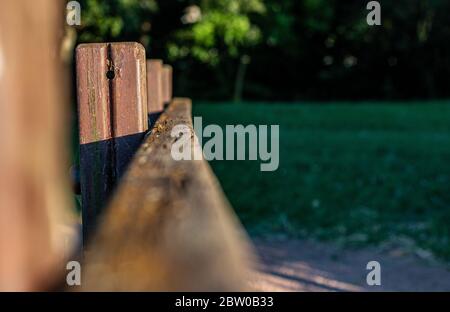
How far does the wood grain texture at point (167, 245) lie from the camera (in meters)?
0.80

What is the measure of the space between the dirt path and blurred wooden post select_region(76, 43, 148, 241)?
347cm

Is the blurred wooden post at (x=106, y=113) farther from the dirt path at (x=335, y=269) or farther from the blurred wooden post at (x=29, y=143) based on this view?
the dirt path at (x=335, y=269)

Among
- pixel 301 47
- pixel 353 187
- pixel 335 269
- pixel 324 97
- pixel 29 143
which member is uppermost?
pixel 301 47

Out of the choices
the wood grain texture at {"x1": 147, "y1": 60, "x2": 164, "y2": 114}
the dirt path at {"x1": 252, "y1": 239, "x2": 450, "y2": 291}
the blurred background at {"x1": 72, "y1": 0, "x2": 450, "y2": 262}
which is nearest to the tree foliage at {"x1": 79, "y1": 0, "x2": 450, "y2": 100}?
the blurred background at {"x1": 72, "y1": 0, "x2": 450, "y2": 262}

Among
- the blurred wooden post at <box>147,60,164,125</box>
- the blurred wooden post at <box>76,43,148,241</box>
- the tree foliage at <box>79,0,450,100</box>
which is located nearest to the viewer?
the blurred wooden post at <box>76,43,148,241</box>

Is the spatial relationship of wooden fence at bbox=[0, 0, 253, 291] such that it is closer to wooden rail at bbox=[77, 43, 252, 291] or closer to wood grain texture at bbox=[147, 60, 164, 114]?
wooden rail at bbox=[77, 43, 252, 291]

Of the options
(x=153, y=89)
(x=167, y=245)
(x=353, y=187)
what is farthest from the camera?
(x=353, y=187)

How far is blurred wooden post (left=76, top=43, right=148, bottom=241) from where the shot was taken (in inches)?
71.6

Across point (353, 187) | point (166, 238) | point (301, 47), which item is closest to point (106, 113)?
point (166, 238)

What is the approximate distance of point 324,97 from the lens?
2688 cm

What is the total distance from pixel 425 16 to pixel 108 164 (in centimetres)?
2495

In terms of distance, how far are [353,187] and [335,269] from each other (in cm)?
314

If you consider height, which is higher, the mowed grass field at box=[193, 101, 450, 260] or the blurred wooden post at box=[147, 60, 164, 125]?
the blurred wooden post at box=[147, 60, 164, 125]

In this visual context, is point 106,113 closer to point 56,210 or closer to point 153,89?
point 56,210
